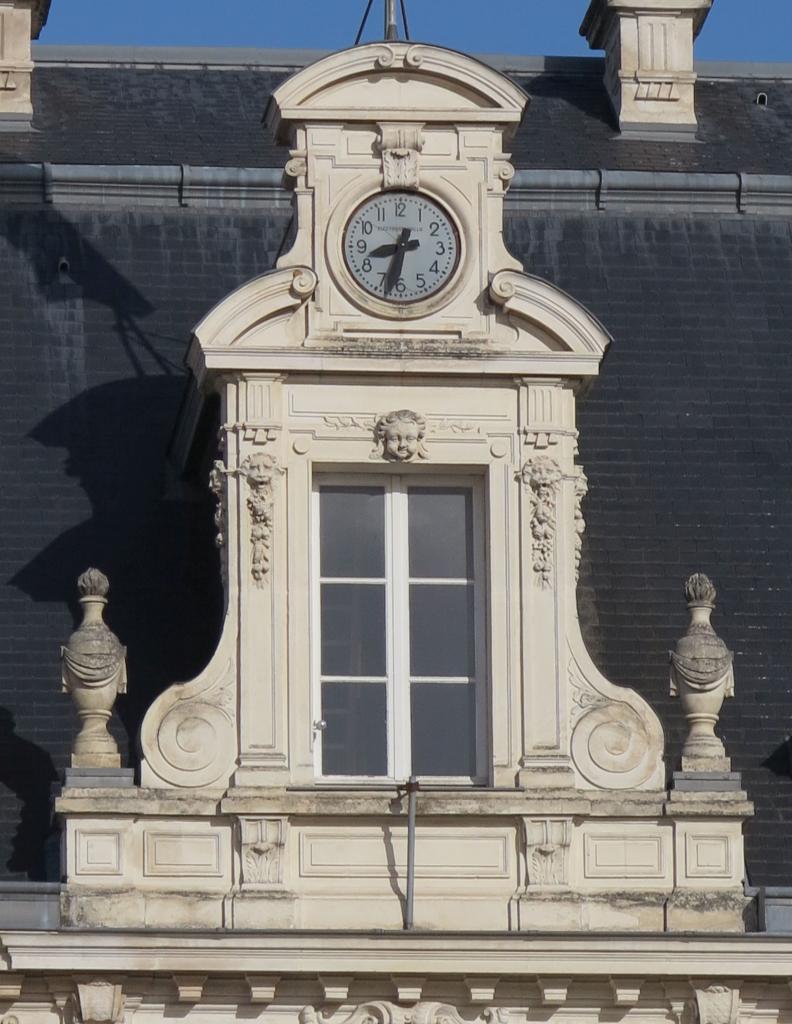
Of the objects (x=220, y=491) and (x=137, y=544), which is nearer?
(x=220, y=491)

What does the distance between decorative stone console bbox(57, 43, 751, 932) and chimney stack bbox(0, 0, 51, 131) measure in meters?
5.55

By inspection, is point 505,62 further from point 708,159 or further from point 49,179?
point 49,179

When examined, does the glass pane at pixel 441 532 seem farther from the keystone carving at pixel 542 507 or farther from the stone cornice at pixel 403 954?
the stone cornice at pixel 403 954

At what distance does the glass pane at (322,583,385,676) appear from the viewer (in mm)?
28203

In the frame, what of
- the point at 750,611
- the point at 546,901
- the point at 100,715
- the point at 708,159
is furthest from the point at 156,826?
the point at 708,159

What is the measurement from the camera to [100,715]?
89.9 feet

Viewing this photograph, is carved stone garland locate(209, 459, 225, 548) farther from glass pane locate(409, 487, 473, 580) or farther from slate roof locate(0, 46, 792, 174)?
slate roof locate(0, 46, 792, 174)

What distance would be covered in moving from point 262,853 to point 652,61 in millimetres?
10601

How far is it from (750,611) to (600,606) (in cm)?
112

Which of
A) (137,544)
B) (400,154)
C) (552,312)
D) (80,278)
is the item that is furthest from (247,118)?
(552,312)

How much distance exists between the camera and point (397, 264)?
28641mm

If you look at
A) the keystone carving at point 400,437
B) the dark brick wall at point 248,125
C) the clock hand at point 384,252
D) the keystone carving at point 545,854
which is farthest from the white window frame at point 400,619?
the dark brick wall at point 248,125

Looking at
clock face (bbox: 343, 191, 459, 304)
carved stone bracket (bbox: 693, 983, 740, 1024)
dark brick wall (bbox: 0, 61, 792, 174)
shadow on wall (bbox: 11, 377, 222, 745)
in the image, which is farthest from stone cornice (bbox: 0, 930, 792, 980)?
dark brick wall (bbox: 0, 61, 792, 174)

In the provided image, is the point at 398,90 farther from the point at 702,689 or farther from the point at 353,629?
the point at 702,689
